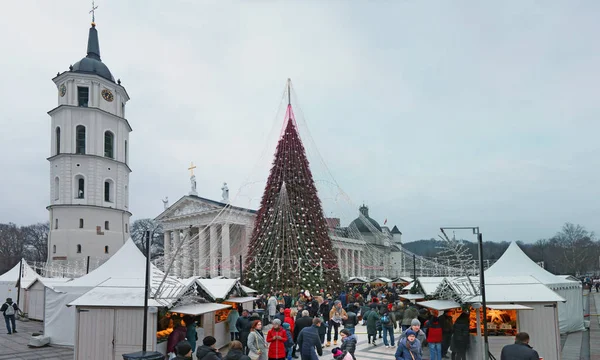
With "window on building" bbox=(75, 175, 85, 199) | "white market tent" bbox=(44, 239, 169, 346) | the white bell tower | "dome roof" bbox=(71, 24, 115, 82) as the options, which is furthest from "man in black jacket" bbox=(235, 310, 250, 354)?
"dome roof" bbox=(71, 24, 115, 82)

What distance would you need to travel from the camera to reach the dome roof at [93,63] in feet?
169

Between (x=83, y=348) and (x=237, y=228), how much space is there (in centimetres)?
5231

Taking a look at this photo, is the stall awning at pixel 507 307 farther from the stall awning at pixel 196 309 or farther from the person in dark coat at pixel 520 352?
the stall awning at pixel 196 309

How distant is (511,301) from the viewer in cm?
1191

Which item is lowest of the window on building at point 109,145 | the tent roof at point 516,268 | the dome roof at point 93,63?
the tent roof at point 516,268


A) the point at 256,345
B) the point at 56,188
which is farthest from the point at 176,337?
the point at 56,188

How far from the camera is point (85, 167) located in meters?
50.1

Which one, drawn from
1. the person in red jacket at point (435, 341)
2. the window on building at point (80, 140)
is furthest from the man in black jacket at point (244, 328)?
the window on building at point (80, 140)

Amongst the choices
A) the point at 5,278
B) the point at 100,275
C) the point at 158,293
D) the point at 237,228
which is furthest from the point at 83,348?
the point at 237,228

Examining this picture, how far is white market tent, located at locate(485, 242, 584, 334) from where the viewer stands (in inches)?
716

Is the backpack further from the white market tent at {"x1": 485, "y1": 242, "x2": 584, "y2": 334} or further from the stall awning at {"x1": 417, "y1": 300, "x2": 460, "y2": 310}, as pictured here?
the white market tent at {"x1": 485, "y1": 242, "x2": 584, "y2": 334}

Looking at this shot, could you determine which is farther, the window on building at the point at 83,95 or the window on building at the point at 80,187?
the window on building at the point at 83,95

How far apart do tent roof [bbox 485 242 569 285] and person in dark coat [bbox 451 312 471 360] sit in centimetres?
619

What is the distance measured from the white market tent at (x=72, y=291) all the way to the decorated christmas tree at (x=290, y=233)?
1164 cm
